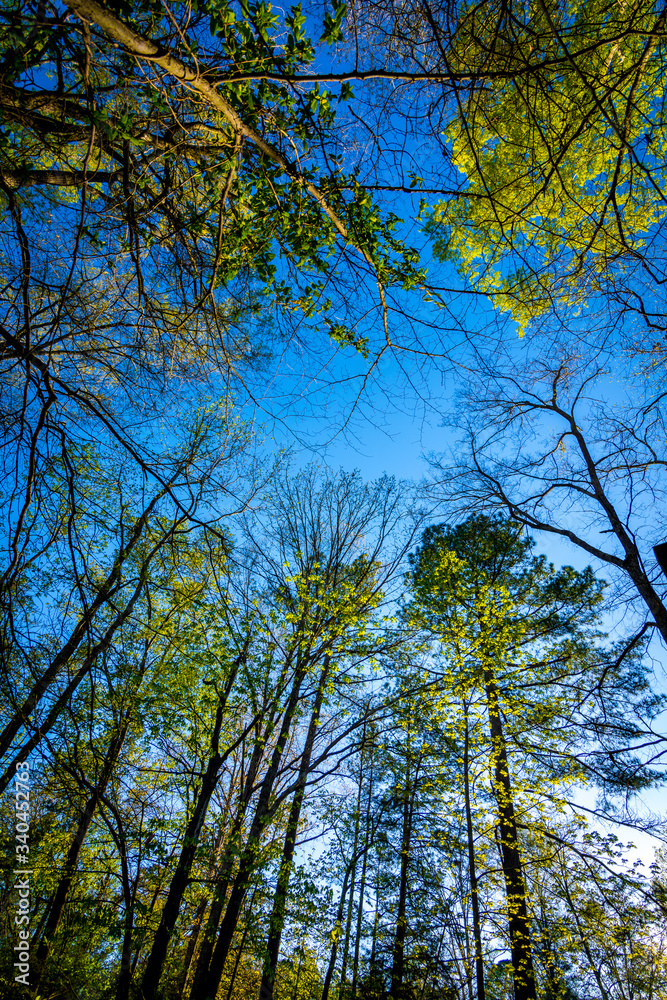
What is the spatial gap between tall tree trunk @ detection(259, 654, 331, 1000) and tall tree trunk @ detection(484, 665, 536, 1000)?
10.1 ft

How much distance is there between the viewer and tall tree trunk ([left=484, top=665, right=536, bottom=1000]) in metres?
6.58

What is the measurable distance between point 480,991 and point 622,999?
8069 mm

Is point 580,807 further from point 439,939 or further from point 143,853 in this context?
point 439,939

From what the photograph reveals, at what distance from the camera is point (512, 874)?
24.3 ft

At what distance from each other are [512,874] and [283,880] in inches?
174

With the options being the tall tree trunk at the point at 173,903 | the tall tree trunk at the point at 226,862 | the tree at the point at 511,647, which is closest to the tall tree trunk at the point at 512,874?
the tree at the point at 511,647

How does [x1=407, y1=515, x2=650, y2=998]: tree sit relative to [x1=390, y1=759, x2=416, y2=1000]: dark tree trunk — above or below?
above

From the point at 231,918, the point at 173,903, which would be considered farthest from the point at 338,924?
the point at 173,903

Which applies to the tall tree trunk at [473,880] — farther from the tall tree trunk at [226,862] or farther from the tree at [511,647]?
the tall tree trunk at [226,862]

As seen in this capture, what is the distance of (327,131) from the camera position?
2502 millimetres

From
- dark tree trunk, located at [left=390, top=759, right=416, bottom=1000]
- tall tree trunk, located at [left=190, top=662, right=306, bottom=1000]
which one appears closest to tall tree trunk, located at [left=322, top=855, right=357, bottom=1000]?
dark tree trunk, located at [left=390, top=759, right=416, bottom=1000]

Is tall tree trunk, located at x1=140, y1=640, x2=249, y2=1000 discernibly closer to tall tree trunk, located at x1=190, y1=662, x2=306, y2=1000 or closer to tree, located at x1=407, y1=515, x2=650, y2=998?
tall tree trunk, located at x1=190, y1=662, x2=306, y2=1000

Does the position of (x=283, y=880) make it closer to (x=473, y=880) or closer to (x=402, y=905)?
(x=473, y=880)

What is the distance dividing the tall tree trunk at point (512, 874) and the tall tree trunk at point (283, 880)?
3080mm
